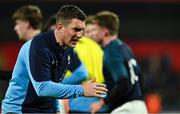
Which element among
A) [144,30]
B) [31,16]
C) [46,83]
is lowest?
[144,30]

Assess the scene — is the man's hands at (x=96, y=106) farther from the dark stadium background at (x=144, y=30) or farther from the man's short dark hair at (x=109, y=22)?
the dark stadium background at (x=144, y=30)

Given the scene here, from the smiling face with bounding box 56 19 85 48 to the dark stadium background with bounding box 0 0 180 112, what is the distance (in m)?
8.50

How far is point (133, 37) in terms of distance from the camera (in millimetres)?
15602

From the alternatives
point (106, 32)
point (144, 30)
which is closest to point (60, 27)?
point (106, 32)

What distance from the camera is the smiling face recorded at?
4.79 metres

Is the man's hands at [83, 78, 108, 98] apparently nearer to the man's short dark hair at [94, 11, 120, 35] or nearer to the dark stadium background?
the man's short dark hair at [94, 11, 120, 35]

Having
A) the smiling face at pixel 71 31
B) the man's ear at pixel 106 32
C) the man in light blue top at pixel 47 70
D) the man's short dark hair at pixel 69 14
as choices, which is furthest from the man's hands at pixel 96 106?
the man's short dark hair at pixel 69 14

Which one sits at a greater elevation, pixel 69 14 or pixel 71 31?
pixel 69 14

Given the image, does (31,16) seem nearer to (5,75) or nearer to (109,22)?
(109,22)

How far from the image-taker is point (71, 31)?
15.8 ft

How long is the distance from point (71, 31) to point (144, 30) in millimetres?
10904

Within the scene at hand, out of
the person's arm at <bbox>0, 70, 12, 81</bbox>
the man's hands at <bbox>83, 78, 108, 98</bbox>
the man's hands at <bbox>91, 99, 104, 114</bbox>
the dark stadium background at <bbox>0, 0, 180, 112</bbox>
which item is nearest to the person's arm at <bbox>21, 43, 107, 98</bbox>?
the man's hands at <bbox>83, 78, 108, 98</bbox>

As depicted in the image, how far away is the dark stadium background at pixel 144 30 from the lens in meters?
13.7

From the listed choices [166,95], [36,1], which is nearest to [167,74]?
[166,95]
